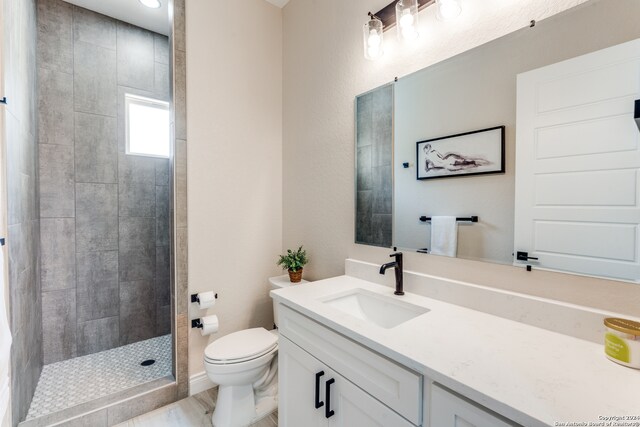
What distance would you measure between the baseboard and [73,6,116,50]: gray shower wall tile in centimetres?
268

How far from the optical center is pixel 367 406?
0.92m

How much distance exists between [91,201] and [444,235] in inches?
104

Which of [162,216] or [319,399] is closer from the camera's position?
[319,399]

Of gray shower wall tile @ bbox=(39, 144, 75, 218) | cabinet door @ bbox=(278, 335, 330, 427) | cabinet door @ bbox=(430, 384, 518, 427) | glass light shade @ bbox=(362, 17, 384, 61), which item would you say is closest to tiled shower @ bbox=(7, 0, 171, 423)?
gray shower wall tile @ bbox=(39, 144, 75, 218)

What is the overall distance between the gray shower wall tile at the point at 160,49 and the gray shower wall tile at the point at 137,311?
6.61ft

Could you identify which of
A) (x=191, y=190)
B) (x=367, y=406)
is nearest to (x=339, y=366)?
(x=367, y=406)

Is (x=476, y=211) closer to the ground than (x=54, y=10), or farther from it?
closer to the ground

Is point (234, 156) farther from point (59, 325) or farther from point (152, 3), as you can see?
point (59, 325)

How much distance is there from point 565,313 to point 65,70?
3361 mm

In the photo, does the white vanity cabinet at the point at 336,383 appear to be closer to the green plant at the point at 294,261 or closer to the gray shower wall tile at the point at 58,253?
the green plant at the point at 294,261

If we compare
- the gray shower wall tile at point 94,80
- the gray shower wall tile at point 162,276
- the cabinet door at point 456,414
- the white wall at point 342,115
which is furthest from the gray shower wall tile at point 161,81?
the cabinet door at point 456,414

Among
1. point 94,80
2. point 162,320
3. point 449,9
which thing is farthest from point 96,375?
point 449,9

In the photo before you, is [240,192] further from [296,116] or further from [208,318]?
[208,318]

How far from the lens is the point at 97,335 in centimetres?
234
